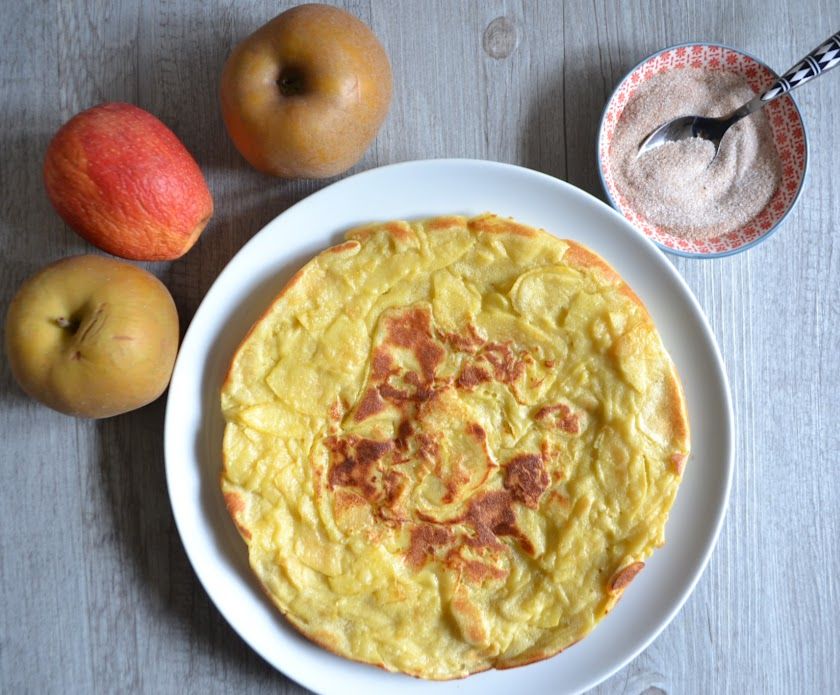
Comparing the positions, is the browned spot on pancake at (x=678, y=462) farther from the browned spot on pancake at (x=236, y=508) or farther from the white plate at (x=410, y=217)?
the browned spot on pancake at (x=236, y=508)

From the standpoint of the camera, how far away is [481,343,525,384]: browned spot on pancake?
185cm

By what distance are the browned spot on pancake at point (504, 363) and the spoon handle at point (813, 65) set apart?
0.99m

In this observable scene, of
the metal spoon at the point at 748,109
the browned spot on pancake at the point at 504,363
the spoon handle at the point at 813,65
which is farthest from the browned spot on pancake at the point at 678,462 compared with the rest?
the spoon handle at the point at 813,65

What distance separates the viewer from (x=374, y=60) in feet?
5.96

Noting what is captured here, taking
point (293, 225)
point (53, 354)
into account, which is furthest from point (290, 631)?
point (293, 225)

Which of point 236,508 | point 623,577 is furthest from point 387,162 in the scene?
point 623,577

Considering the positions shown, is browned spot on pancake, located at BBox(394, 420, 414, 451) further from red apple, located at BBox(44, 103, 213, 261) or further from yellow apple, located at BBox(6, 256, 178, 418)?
red apple, located at BBox(44, 103, 213, 261)

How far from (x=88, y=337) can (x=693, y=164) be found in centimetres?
161

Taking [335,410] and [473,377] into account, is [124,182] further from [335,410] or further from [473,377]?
[473,377]

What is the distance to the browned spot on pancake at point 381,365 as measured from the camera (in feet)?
6.07

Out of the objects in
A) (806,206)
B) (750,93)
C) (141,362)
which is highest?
(750,93)

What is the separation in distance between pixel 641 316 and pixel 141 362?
122 centimetres

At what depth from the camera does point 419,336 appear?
1857 mm

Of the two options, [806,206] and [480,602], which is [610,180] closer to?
[806,206]
